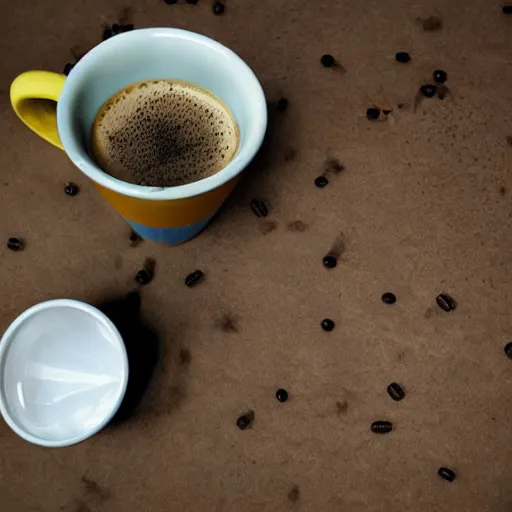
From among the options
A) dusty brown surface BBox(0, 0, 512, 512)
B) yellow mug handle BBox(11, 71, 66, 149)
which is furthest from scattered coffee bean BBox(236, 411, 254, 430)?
yellow mug handle BBox(11, 71, 66, 149)

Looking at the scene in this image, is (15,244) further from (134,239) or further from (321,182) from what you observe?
(321,182)

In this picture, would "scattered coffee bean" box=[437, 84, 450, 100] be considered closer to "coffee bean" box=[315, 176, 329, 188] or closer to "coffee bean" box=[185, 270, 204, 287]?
"coffee bean" box=[315, 176, 329, 188]

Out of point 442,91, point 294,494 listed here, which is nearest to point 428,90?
point 442,91

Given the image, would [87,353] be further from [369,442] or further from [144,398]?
[369,442]

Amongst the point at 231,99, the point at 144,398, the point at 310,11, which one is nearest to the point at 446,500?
the point at 144,398

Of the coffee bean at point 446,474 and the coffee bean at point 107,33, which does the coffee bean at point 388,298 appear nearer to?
the coffee bean at point 446,474

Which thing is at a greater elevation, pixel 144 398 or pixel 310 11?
pixel 310 11
